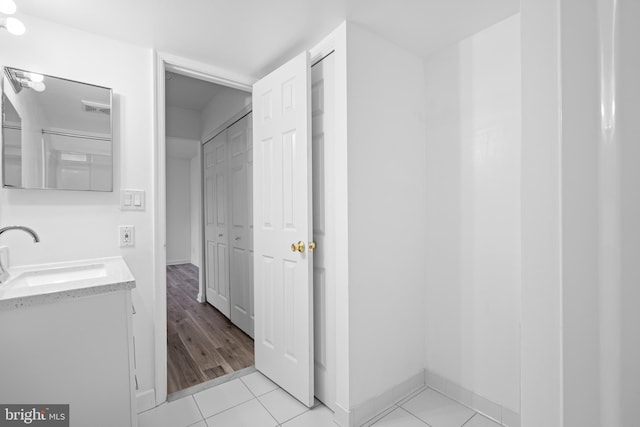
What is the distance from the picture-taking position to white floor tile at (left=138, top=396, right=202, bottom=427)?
166 cm

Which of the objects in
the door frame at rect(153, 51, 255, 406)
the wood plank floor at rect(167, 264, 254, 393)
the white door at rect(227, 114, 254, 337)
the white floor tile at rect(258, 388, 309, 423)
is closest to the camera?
the white floor tile at rect(258, 388, 309, 423)

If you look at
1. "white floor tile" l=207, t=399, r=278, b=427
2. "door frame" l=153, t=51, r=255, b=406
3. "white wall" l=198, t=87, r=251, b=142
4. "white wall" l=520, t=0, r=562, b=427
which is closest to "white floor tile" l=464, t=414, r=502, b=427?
"white floor tile" l=207, t=399, r=278, b=427

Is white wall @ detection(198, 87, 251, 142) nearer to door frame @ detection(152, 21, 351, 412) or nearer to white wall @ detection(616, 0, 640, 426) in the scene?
door frame @ detection(152, 21, 351, 412)

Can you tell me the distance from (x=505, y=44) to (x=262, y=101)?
5.08 feet

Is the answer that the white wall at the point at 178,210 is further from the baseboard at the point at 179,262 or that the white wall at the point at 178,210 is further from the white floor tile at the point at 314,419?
the white floor tile at the point at 314,419

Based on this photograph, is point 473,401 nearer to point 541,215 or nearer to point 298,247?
point 298,247

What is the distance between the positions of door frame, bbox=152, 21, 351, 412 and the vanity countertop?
342mm

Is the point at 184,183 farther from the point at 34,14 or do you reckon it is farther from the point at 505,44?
the point at 505,44

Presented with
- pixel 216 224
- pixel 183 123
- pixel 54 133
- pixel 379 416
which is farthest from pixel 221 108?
pixel 379 416

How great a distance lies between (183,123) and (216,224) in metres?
1.55

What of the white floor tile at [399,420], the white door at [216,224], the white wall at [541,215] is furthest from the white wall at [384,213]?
the white door at [216,224]

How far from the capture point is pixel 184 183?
6.72 m

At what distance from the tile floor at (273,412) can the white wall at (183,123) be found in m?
3.24

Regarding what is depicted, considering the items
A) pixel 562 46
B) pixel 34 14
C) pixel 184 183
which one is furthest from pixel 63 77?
pixel 184 183
